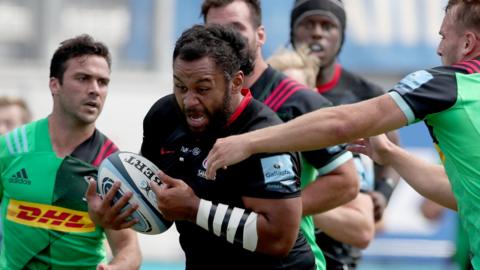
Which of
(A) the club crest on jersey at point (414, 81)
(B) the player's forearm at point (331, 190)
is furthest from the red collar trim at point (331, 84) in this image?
(A) the club crest on jersey at point (414, 81)

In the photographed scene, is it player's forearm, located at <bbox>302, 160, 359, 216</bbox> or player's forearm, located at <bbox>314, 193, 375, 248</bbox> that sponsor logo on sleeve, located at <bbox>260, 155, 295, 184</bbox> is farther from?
player's forearm, located at <bbox>314, 193, 375, 248</bbox>

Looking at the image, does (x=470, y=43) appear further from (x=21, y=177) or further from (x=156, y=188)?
(x=21, y=177)

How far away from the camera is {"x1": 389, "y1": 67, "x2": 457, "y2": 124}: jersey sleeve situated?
173 inches

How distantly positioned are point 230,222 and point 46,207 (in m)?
1.75

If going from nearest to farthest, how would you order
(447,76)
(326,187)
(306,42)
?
(447,76) → (326,187) → (306,42)

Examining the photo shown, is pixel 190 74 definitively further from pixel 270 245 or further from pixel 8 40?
pixel 8 40

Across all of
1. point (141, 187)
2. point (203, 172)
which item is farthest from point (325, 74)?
point (203, 172)

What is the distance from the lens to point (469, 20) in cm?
470

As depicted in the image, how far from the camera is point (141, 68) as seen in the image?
1537cm

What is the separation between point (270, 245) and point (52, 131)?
2010 millimetres

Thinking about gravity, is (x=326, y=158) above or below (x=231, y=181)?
below

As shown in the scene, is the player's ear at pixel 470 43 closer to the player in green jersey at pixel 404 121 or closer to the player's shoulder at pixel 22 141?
the player in green jersey at pixel 404 121

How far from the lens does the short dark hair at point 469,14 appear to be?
4.70 meters

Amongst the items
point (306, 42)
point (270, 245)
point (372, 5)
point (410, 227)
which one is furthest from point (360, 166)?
point (372, 5)
